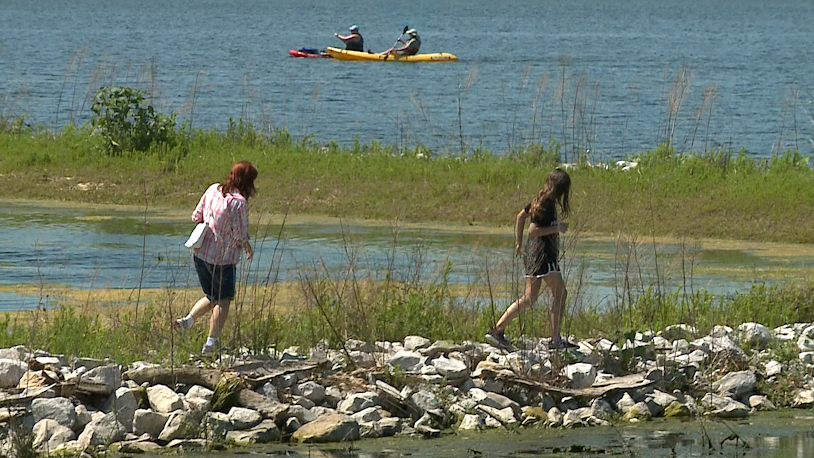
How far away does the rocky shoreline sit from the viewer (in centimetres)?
962

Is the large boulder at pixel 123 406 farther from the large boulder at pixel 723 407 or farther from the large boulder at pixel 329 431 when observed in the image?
the large boulder at pixel 723 407

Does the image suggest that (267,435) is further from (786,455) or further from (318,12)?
(318,12)

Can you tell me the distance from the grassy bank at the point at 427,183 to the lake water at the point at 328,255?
65 cm

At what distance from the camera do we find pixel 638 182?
22109 millimetres

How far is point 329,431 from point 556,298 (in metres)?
2.64

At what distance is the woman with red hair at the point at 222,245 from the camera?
11141mm

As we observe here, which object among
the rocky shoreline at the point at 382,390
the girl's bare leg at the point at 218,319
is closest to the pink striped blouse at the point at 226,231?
the girl's bare leg at the point at 218,319

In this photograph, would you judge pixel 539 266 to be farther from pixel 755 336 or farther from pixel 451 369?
pixel 755 336

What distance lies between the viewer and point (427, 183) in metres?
22.4

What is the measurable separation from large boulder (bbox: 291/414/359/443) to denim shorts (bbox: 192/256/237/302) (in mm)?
1672

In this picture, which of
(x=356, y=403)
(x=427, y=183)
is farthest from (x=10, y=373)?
(x=427, y=183)

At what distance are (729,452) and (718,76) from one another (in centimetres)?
5287

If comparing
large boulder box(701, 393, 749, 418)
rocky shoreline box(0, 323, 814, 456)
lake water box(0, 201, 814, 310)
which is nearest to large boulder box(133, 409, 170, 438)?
rocky shoreline box(0, 323, 814, 456)

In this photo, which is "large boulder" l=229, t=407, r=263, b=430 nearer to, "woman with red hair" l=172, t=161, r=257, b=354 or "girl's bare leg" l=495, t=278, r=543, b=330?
"woman with red hair" l=172, t=161, r=257, b=354
